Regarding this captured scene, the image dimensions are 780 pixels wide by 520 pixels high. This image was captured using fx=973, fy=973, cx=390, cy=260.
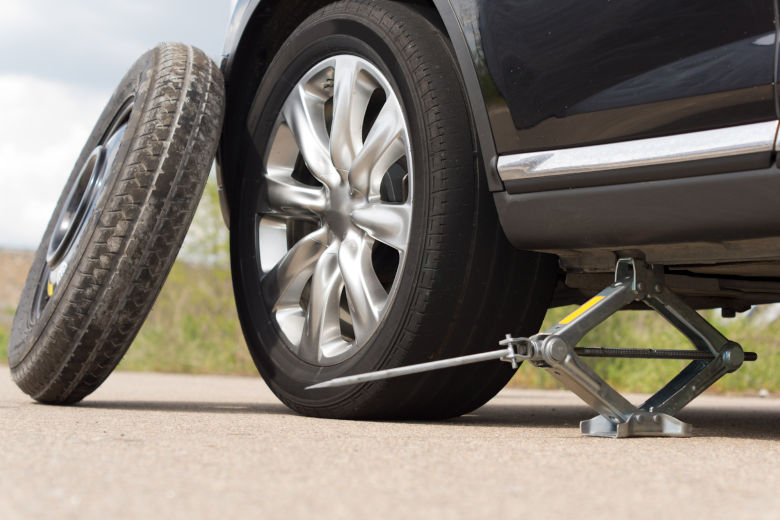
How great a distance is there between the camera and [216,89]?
3352mm

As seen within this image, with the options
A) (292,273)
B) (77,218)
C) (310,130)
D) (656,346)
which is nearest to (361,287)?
(292,273)

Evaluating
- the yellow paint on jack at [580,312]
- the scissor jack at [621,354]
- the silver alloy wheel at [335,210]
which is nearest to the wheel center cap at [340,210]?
the silver alloy wheel at [335,210]

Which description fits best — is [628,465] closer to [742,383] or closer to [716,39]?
[716,39]

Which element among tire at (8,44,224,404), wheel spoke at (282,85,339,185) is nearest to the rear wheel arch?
tire at (8,44,224,404)

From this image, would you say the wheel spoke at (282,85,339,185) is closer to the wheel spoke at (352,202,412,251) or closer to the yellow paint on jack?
the wheel spoke at (352,202,412,251)

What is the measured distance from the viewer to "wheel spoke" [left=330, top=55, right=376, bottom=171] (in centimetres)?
307

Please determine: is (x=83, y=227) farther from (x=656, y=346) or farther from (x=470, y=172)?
(x=656, y=346)

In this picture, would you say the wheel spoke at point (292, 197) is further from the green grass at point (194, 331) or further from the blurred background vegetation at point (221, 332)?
the green grass at point (194, 331)

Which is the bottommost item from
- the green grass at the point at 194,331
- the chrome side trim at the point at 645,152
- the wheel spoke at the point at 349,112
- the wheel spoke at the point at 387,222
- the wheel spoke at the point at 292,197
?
the green grass at the point at 194,331

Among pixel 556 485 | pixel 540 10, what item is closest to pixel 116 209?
pixel 540 10

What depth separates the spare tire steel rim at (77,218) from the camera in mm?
3707

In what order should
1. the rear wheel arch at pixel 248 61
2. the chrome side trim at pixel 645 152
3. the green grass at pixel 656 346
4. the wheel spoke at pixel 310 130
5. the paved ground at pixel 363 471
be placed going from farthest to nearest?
the green grass at pixel 656 346 → the rear wheel arch at pixel 248 61 → the wheel spoke at pixel 310 130 → the chrome side trim at pixel 645 152 → the paved ground at pixel 363 471

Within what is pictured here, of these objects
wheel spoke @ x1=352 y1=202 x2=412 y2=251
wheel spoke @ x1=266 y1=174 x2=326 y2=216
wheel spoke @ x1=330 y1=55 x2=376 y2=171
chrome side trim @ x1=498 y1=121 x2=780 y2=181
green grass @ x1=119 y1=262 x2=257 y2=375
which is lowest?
green grass @ x1=119 y1=262 x2=257 y2=375

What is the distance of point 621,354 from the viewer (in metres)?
2.65
